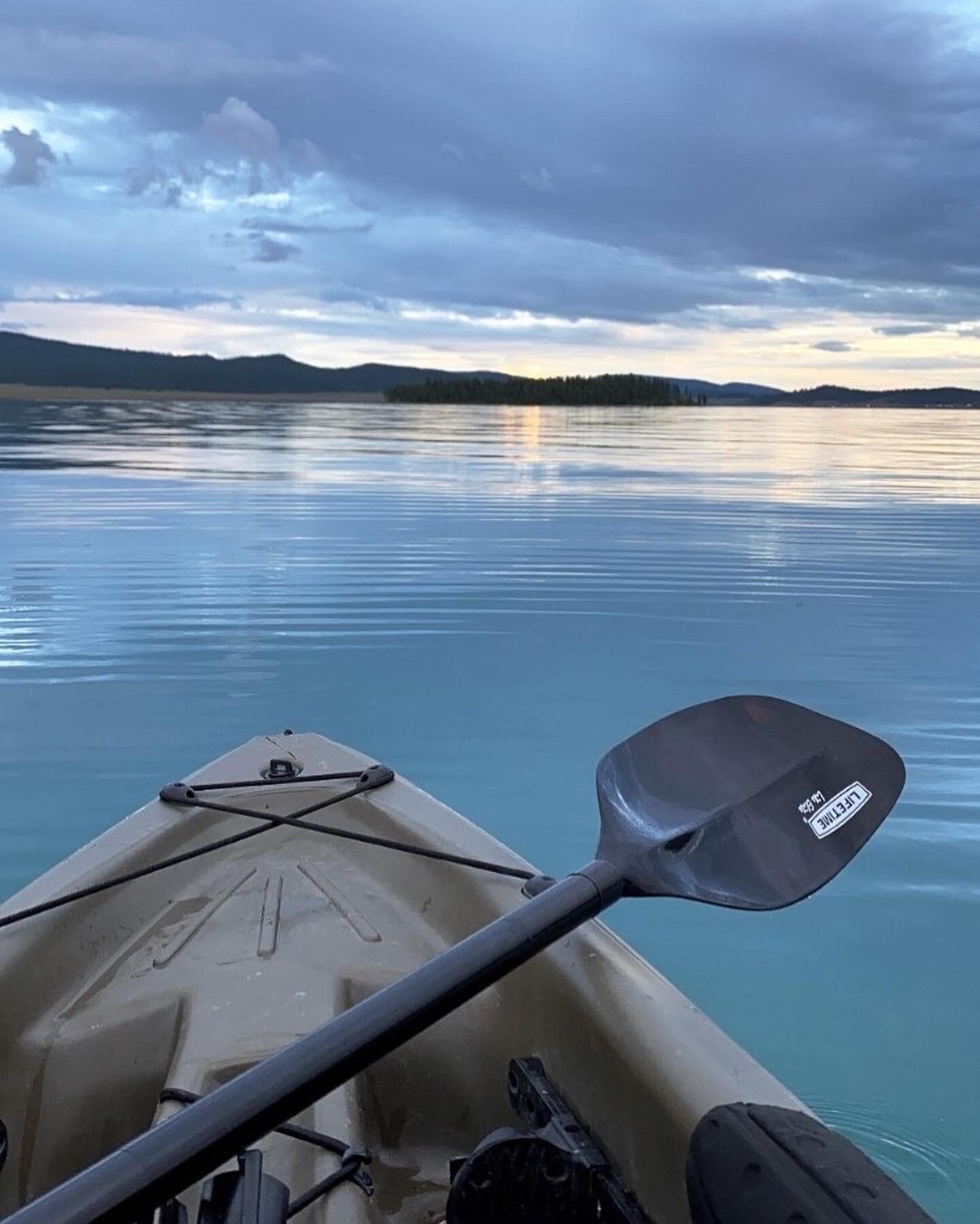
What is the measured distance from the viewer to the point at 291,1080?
5.02ft

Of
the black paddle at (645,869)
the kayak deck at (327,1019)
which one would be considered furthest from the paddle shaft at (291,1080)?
the kayak deck at (327,1019)

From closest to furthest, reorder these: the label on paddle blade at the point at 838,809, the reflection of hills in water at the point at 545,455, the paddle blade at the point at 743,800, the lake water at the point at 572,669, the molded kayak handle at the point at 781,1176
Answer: the molded kayak handle at the point at 781,1176 → the paddle blade at the point at 743,800 → the label on paddle blade at the point at 838,809 → the lake water at the point at 572,669 → the reflection of hills in water at the point at 545,455

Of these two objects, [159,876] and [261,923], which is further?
[159,876]

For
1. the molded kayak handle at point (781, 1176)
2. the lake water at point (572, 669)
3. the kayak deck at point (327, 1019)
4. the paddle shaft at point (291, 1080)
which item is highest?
the paddle shaft at point (291, 1080)

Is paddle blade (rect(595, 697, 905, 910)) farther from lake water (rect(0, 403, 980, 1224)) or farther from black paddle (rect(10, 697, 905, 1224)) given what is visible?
lake water (rect(0, 403, 980, 1224))

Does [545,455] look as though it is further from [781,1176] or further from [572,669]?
[781,1176]

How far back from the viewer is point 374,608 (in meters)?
9.11

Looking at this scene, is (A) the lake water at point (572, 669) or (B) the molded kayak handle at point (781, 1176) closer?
(B) the molded kayak handle at point (781, 1176)

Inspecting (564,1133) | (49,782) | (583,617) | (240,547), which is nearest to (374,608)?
(583,617)

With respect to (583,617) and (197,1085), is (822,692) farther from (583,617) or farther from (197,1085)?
(197,1085)

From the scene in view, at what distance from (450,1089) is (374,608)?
6830mm

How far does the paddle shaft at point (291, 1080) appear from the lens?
133 centimetres

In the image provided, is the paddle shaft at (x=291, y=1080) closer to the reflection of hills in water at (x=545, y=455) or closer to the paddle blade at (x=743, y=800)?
the paddle blade at (x=743, y=800)

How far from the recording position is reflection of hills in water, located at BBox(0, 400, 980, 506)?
19.0 metres
